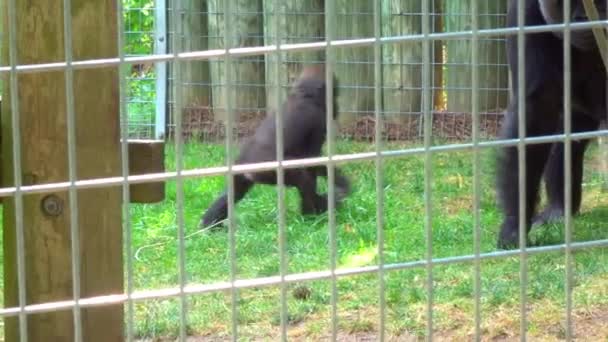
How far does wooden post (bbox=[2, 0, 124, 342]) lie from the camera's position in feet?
8.85

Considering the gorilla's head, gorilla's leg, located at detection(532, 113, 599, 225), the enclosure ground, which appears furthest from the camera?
gorilla's leg, located at detection(532, 113, 599, 225)

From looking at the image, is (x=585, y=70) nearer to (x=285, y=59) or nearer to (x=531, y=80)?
(x=531, y=80)

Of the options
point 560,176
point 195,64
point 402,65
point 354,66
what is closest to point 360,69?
point 354,66

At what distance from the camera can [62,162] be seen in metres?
2.75

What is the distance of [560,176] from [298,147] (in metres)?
1.34

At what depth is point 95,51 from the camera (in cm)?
274

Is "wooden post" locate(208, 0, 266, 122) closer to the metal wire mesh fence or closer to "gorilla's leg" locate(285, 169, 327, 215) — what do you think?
the metal wire mesh fence

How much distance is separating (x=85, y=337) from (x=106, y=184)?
57 cm

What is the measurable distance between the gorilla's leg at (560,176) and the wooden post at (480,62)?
172 cm

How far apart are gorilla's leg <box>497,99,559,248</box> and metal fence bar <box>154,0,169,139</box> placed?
9.05 ft

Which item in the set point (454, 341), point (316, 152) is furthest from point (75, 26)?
point (316, 152)

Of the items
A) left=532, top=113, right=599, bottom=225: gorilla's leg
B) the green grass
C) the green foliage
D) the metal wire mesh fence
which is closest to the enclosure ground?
the green grass

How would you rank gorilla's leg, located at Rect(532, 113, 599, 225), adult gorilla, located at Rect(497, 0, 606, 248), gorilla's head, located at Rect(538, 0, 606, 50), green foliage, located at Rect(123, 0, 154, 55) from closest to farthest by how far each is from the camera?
gorilla's head, located at Rect(538, 0, 606, 50) → adult gorilla, located at Rect(497, 0, 606, 248) → gorilla's leg, located at Rect(532, 113, 599, 225) → green foliage, located at Rect(123, 0, 154, 55)

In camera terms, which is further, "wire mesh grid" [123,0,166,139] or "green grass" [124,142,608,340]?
"wire mesh grid" [123,0,166,139]
